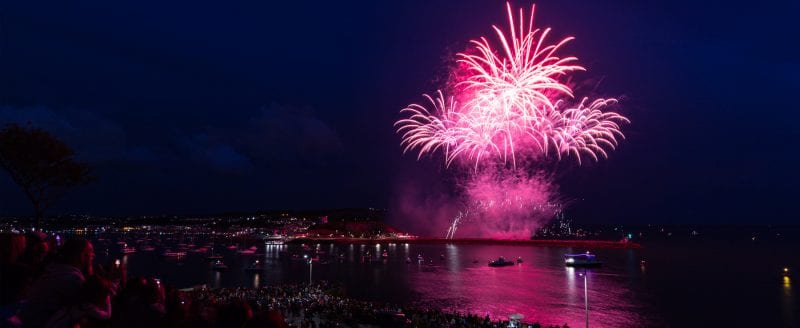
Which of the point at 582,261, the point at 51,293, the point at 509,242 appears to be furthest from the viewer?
the point at 509,242

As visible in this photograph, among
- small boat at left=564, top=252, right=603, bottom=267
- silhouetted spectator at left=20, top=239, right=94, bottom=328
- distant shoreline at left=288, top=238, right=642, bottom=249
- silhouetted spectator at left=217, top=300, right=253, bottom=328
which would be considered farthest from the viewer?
distant shoreline at left=288, top=238, right=642, bottom=249

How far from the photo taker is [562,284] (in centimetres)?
5406

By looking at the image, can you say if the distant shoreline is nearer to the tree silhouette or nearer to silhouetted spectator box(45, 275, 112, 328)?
the tree silhouette

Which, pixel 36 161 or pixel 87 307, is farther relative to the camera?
pixel 36 161

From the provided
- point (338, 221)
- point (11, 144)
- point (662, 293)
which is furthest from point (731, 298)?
point (338, 221)

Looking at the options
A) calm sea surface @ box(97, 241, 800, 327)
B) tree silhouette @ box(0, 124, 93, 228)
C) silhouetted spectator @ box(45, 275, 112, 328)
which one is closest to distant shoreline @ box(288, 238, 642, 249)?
calm sea surface @ box(97, 241, 800, 327)

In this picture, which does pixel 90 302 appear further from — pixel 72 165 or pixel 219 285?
pixel 219 285

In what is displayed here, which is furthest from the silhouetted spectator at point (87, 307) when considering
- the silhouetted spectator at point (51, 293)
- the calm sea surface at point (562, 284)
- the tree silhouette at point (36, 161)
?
the calm sea surface at point (562, 284)

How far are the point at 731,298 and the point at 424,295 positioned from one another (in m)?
28.0

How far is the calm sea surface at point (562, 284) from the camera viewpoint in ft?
125

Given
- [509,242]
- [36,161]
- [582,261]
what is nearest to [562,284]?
[582,261]

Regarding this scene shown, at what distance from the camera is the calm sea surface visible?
125ft

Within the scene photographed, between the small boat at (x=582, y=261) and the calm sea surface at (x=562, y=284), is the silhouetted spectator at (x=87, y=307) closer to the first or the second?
the calm sea surface at (x=562, y=284)

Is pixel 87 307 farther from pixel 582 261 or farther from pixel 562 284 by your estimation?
pixel 582 261
